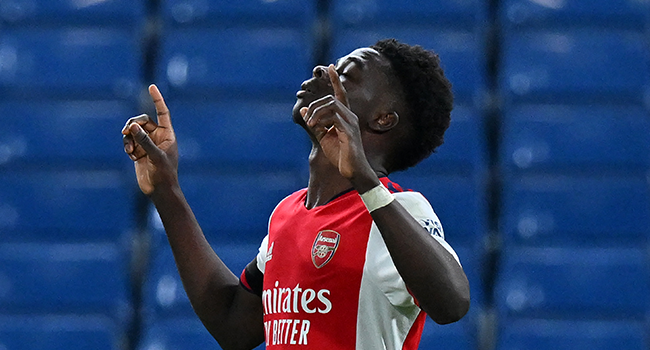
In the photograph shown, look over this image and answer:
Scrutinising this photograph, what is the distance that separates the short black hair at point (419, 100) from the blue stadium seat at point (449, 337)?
45.6 inches

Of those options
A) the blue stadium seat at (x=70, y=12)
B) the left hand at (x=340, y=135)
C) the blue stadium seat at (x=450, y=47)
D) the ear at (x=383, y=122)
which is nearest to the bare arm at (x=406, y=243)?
the left hand at (x=340, y=135)

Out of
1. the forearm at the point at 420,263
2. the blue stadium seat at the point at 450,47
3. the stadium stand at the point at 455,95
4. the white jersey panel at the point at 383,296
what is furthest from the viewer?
the blue stadium seat at the point at 450,47

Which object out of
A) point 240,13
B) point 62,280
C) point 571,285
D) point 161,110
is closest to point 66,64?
point 240,13

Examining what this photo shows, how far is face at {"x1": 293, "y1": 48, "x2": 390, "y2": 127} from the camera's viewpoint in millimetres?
1474

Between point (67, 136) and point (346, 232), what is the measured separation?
180cm

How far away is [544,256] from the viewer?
2.64 meters

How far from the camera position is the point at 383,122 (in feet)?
4.92

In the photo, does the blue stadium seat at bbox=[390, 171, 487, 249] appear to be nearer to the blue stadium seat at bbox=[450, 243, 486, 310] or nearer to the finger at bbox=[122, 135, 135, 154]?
the blue stadium seat at bbox=[450, 243, 486, 310]

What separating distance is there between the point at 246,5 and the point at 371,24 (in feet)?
1.55

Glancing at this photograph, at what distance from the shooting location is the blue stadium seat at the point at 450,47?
2795mm

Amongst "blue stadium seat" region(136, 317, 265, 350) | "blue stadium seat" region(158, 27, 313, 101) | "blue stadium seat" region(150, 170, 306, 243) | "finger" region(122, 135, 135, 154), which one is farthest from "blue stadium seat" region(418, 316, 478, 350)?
"finger" region(122, 135, 135, 154)

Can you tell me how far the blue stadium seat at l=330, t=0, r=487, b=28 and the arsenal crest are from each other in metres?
1.65

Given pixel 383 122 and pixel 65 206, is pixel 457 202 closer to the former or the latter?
pixel 383 122

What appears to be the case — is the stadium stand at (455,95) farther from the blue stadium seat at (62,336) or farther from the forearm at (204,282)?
the forearm at (204,282)
